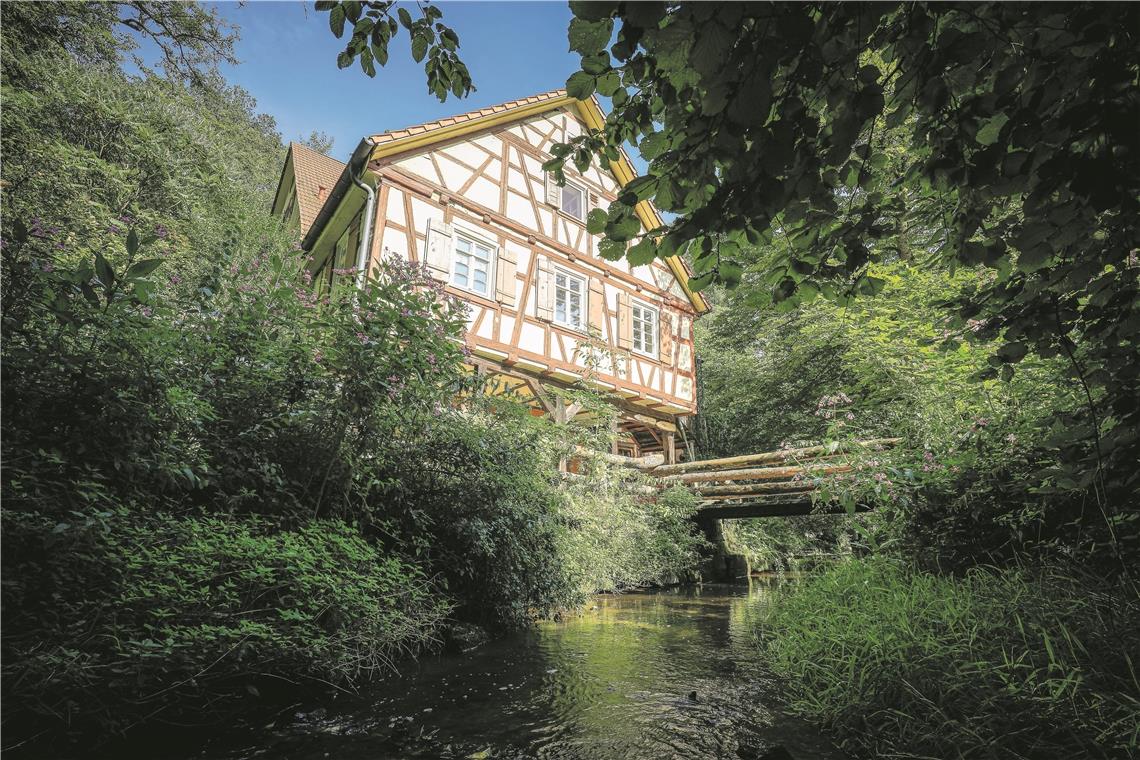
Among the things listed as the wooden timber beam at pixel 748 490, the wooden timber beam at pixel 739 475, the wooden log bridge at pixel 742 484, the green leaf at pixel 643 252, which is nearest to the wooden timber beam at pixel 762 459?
the wooden log bridge at pixel 742 484

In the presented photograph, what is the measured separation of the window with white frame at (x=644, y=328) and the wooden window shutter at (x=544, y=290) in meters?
2.63

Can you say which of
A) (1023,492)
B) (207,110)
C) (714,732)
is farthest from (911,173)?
(207,110)

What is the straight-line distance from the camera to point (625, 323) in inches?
480

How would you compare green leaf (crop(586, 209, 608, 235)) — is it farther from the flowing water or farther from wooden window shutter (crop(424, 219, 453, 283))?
wooden window shutter (crop(424, 219, 453, 283))

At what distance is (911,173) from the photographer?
2.11 m

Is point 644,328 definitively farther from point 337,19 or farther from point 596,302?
point 337,19

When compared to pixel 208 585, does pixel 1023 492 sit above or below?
above

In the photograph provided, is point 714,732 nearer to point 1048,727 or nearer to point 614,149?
point 1048,727

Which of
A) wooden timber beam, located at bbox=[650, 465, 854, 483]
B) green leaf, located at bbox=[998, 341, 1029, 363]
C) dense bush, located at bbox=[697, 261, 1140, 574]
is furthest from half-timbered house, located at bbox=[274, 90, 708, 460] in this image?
green leaf, located at bbox=[998, 341, 1029, 363]

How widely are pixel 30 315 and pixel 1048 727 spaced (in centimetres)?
452

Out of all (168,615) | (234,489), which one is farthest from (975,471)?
(234,489)

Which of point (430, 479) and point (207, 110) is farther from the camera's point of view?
point (207, 110)

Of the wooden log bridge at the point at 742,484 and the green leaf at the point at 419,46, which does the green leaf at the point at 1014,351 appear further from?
the wooden log bridge at the point at 742,484

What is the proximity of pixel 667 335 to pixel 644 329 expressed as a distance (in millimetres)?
782
